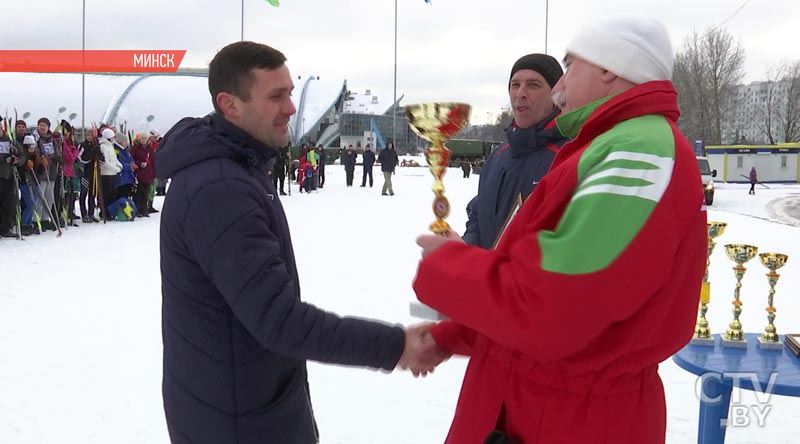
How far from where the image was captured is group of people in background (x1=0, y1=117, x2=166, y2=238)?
9.93 metres

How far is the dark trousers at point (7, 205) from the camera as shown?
9.81 metres

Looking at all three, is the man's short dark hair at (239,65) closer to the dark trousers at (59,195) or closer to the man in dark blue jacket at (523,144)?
the man in dark blue jacket at (523,144)

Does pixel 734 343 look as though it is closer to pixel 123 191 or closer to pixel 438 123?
pixel 438 123

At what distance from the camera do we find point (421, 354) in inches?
68.2

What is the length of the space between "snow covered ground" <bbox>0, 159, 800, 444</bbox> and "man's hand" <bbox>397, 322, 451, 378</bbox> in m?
1.87

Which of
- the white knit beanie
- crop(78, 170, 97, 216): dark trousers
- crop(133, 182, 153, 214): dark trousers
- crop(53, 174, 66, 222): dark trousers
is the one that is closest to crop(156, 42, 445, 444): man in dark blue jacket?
the white knit beanie

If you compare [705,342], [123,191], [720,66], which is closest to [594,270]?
[705,342]

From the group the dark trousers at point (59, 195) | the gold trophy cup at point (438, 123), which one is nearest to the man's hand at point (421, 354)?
the gold trophy cup at point (438, 123)

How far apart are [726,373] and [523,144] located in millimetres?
1366

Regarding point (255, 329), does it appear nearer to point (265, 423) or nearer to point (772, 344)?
point (265, 423)

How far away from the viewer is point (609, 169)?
118cm

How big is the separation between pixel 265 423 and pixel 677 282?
1.14 metres

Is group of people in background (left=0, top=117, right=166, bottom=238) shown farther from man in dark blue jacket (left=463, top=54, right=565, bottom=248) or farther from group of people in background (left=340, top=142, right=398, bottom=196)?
man in dark blue jacket (left=463, top=54, right=565, bottom=248)

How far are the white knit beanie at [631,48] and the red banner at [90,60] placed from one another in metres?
64.1
